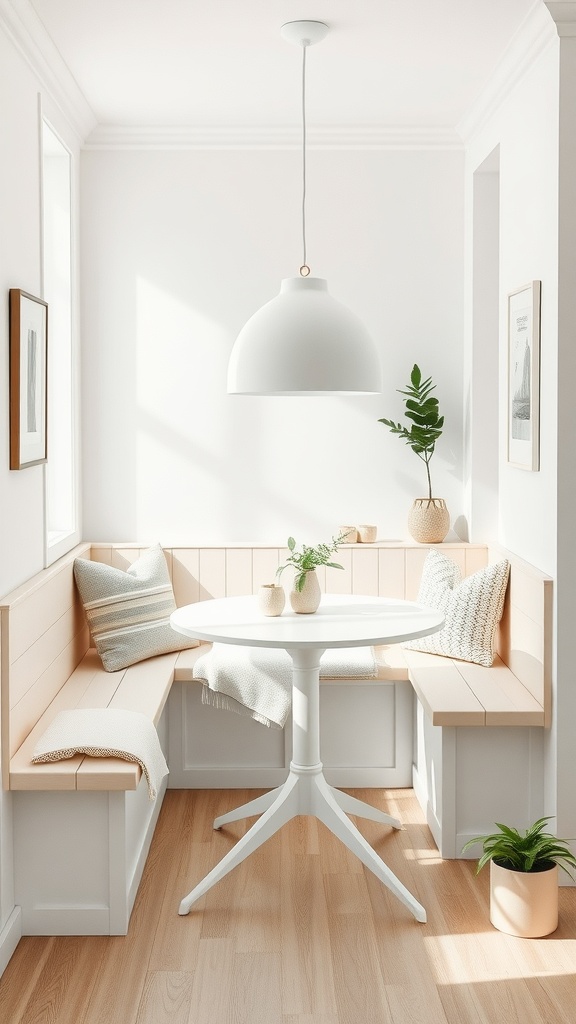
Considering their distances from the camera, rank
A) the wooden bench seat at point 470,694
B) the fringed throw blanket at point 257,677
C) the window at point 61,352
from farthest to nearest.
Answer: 1. the window at point 61,352
2. the fringed throw blanket at point 257,677
3. the wooden bench seat at point 470,694

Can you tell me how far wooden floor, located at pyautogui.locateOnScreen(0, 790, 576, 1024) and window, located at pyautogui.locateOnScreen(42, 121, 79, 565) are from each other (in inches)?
60.3

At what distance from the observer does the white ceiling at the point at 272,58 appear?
116 inches

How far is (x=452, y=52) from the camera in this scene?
3.32 meters

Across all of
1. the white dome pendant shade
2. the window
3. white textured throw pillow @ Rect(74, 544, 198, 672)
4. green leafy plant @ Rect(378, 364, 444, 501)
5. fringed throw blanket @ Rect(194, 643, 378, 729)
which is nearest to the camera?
the white dome pendant shade

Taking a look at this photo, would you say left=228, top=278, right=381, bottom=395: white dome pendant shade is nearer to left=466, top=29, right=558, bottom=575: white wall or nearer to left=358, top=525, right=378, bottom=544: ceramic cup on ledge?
left=466, top=29, right=558, bottom=575: white wall

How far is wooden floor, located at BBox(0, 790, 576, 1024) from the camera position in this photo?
239cm

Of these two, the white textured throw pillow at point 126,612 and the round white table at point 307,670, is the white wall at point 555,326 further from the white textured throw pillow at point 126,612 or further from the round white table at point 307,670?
the white textured throw pillow at point 126,612

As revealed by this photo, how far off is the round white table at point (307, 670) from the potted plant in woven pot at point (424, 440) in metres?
0.77

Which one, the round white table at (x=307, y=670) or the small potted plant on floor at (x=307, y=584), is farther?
the small potted plant on floor at (x=307, y=584)

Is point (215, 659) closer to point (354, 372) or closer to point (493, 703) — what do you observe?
point (493, 703)

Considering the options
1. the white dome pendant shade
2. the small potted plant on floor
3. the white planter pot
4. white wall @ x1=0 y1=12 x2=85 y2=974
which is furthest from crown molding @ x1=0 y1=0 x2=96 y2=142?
the white planter pot

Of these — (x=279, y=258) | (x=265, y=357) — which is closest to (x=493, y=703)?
(x=265, y=357)

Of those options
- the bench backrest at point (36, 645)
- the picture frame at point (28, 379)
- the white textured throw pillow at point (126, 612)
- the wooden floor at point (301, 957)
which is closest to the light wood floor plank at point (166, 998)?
the wooden floor at point (301, 957)

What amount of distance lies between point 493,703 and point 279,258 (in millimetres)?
2131
